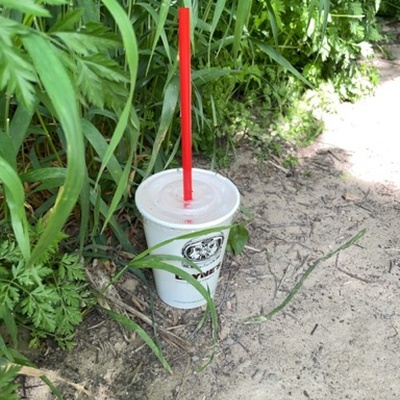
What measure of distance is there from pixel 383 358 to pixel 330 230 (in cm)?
45

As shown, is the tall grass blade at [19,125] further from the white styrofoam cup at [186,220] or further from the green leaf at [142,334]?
the green leaf at [142,334]

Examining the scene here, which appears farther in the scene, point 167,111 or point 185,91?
point 167,111

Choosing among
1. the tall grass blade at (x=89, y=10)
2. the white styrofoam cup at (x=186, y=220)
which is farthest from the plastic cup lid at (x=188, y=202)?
the tall grass blade at (x=89, y=10)

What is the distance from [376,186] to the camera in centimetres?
196

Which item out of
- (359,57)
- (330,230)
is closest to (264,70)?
(359,57)

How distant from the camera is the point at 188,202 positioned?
139 cm

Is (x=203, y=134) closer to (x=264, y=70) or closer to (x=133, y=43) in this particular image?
(x=264, y=70)

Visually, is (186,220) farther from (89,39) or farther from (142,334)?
(89,39)

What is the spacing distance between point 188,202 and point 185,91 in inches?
10.6

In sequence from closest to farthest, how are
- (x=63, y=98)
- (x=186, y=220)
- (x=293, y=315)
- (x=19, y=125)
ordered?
(x=63, y=98) → (x=19, y=125) → (x=186, y=220) → (x=293, y=315)

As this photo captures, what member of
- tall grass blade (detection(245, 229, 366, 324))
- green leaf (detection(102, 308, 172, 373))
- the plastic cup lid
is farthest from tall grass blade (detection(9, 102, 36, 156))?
tall grass blade (detection(245, 229, 366, 324))

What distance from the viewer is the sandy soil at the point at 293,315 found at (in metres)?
1.35

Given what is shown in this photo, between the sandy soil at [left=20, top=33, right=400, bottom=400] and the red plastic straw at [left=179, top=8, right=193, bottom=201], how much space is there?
35cm

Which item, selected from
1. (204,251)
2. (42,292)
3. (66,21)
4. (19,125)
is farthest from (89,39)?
(204,251)
